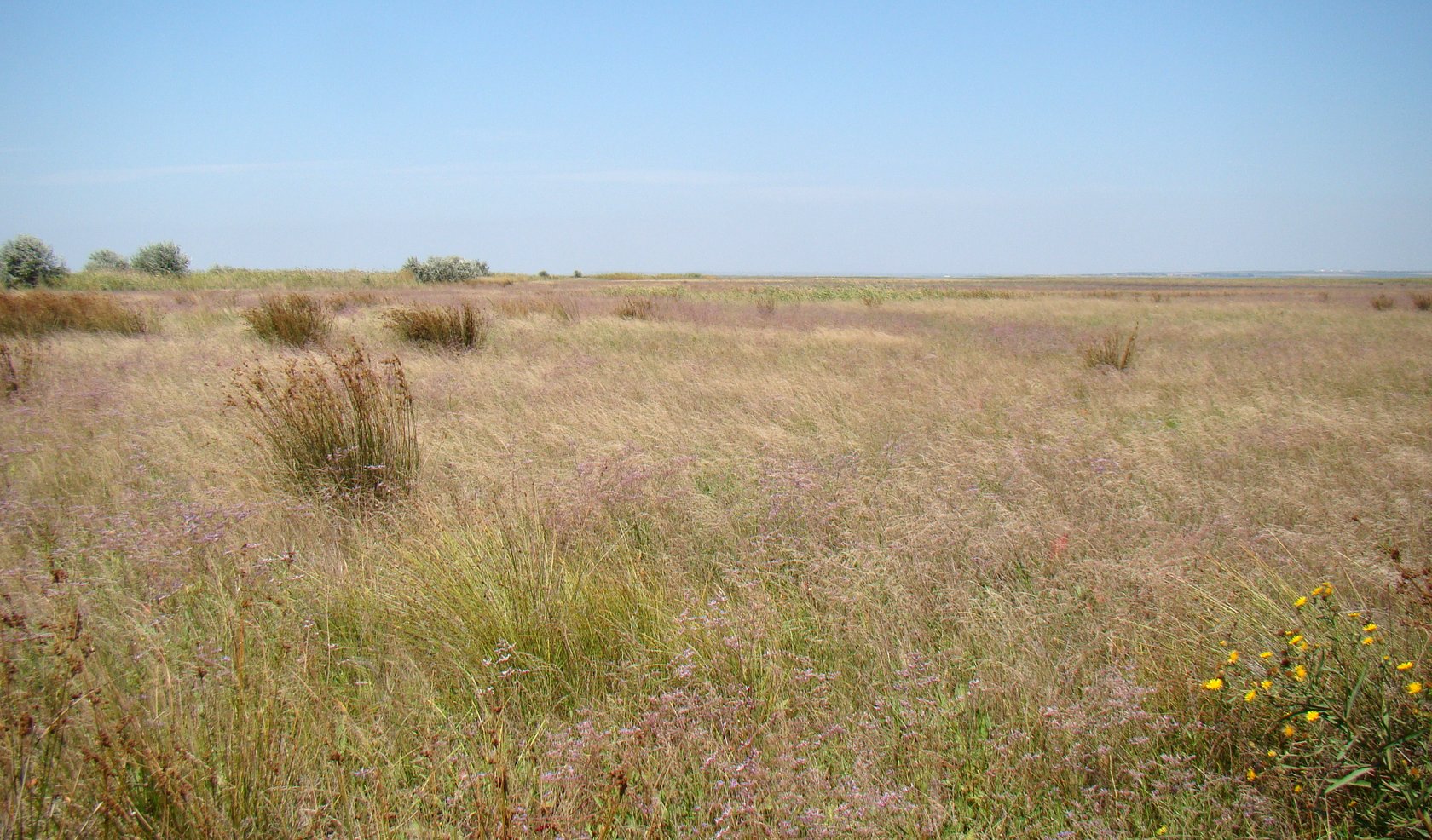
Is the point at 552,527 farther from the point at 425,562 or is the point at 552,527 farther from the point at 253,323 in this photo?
the point at 253,323

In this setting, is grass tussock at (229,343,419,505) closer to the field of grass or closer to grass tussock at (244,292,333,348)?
the field of grass

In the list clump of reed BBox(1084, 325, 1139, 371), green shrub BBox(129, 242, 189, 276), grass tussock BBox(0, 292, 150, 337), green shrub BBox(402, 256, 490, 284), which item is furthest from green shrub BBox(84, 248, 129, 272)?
clump of reed BBox(1084, 325, 1139, 371)

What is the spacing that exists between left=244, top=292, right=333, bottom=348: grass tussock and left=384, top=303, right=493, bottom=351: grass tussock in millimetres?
1065

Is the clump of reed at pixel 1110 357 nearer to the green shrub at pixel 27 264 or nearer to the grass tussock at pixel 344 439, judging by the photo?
the grass tussock at pixel 344 439

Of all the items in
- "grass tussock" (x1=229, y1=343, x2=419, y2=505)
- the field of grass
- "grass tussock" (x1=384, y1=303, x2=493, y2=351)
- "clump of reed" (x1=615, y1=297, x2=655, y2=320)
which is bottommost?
the field of grass

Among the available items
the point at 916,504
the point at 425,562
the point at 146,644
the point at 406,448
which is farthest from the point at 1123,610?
the point at 406,448

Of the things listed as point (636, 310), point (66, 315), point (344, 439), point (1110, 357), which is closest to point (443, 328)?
point (636, 310)

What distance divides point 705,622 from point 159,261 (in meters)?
45.7

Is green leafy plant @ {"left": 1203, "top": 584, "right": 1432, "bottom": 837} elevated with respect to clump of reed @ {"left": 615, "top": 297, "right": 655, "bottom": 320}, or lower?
lower

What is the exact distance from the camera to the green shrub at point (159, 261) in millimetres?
36625

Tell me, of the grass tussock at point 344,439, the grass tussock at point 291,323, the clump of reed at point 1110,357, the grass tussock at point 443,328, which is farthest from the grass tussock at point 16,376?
the clump of reed at point 1110,357

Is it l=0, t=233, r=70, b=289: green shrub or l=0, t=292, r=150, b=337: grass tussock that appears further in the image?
l=0, t=233, r=70, b=289: green shrub

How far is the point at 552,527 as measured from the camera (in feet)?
10.4

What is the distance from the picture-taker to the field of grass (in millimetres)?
1721
